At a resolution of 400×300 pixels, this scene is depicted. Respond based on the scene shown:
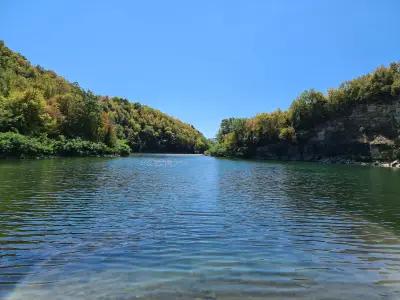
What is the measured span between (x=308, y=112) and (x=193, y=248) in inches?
4893

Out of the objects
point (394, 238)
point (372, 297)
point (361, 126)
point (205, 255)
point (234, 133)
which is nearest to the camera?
point (372, 297)

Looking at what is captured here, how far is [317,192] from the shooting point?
35219mm

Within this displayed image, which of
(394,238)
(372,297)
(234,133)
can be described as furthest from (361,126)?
(372,297)

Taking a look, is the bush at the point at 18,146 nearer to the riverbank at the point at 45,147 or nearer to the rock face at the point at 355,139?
the riverbank at the point at 45,147

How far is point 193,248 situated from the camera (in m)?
14.9

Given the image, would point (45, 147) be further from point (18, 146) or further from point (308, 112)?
point (308, 112)

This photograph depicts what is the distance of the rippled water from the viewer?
421 inches

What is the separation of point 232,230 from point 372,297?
8.66 metres

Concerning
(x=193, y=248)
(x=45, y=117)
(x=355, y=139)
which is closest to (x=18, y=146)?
(x=45, y=117)

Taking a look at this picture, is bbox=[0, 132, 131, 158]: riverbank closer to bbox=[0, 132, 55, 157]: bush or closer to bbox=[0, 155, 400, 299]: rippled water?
bbox=[0, 132, 55, 157]: bush

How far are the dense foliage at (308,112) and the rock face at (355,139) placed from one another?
193cm

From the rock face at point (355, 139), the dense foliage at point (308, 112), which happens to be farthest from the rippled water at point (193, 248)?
the dense foliage at point (308, 112)

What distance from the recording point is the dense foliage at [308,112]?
116375 mm

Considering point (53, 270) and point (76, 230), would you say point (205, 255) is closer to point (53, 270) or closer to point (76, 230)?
point (53, 270)
